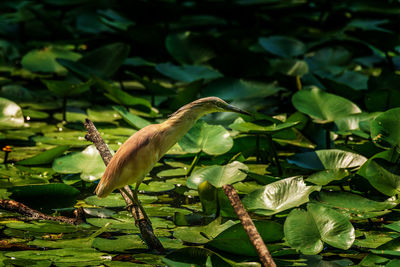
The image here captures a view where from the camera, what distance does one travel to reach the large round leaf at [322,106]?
125 inches

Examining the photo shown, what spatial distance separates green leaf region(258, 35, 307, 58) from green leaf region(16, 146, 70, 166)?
2074 mm

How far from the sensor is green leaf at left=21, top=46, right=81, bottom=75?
14.2 ft

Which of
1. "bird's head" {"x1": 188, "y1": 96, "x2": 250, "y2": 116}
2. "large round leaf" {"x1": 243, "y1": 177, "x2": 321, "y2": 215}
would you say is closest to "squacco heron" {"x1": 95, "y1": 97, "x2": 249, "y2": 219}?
"bird's head" {"x1": 188, "y1": 96, "x2": 250, "y2": 116}

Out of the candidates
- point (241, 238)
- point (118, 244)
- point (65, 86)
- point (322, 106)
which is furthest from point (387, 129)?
point (65, 86)

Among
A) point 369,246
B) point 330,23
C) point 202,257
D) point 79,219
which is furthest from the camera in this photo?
point 330,23

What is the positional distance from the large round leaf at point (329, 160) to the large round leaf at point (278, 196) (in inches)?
17.4

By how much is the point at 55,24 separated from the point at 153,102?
1884 mm

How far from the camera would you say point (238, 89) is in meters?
3.97

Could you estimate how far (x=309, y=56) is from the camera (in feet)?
15.2

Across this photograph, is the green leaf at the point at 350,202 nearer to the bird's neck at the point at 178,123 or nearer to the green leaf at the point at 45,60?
the bird's neck at the point at 178,123

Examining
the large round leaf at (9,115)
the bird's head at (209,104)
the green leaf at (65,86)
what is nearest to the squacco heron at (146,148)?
the bird's head at (209,104)

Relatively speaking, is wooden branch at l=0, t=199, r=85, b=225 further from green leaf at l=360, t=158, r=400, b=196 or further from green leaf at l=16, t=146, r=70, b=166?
green leaf at l=360, t=158, r=400, b=196

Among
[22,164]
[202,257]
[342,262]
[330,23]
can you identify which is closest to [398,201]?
[342,262]

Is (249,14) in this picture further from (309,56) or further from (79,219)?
(79,219)
